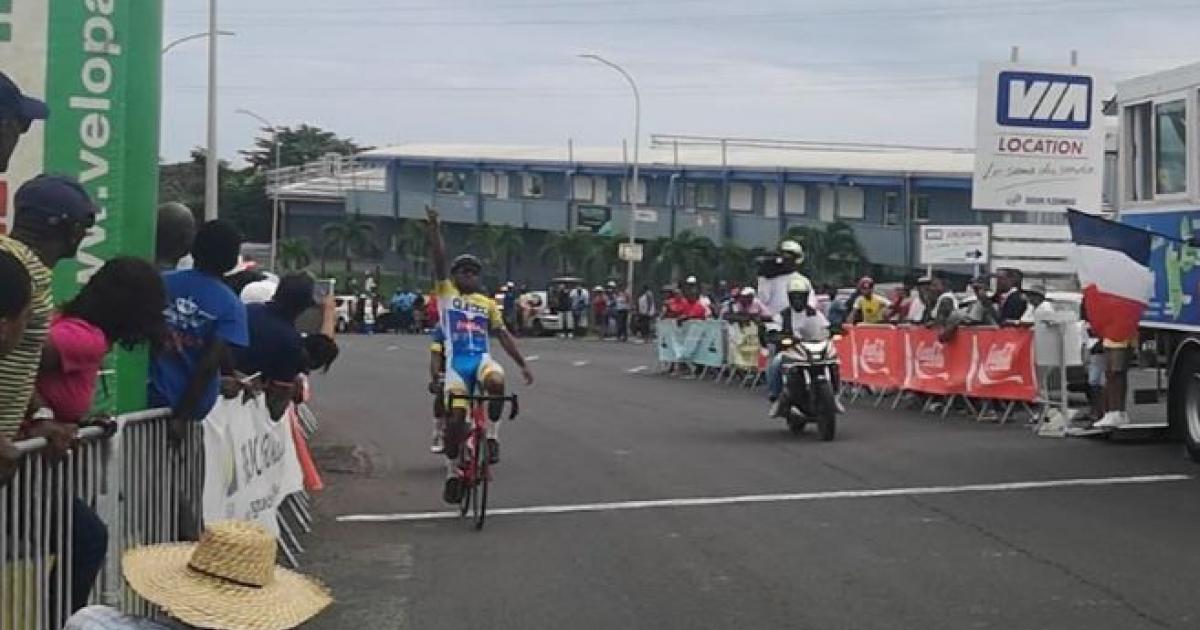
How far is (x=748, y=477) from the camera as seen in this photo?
45.3 feet

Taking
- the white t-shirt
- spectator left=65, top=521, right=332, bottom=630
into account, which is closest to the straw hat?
spectator left=65, top=521, right=332, bottom=630

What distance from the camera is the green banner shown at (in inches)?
306

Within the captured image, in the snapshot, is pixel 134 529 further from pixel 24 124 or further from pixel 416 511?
pixel 416 511

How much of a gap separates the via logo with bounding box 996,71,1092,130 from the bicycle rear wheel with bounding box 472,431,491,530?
1562 centimetres

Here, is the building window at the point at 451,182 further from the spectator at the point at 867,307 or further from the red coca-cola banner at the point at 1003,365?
the red coca-cola banner at the point at 1003,365

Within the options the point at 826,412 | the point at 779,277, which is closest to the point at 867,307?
the point at 779,277

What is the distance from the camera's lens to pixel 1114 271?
15.1 meters

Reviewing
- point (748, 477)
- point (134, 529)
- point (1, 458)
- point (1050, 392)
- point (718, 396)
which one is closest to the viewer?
point (1, 458)

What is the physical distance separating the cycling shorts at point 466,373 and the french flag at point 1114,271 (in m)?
6.19

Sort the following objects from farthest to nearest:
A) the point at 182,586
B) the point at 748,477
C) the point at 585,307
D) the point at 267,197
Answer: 1. the point at 267,197
2. the point at 585,307
3. the point at 748,477
4. the point at 182,586

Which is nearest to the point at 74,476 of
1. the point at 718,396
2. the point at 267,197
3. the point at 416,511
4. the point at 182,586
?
the point at 182,586

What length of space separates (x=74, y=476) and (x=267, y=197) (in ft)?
272

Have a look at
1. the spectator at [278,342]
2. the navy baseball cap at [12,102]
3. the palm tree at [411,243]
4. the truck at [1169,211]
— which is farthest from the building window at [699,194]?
the navy baseball cap at [12,102]

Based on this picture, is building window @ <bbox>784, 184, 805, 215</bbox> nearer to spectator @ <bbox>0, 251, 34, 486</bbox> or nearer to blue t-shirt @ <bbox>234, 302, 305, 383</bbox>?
blue t-shirt @ <bbox>234, 302, 305, 383</bbox>
